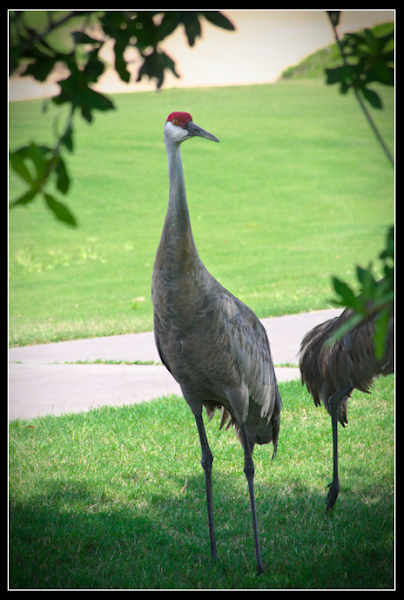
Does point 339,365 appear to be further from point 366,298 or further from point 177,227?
point 366,298

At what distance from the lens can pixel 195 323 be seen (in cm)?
313

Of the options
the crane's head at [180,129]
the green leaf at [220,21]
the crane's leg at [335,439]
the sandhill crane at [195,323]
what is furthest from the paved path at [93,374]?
the green leaf at [220,21]

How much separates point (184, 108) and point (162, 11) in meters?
19.1

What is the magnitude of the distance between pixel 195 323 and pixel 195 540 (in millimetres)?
1453

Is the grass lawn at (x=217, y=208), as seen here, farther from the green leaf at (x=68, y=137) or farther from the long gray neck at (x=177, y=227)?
the green leaf at (x=68, y=137)

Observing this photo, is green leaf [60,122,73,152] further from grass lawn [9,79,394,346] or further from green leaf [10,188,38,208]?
grass lawn [9,79,394,346]

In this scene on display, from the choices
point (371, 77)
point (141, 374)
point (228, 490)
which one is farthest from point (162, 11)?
point (141, 374)

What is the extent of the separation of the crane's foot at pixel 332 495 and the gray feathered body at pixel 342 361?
0.49 m

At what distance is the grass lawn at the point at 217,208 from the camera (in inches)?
412

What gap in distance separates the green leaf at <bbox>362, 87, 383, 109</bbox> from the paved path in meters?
4.34

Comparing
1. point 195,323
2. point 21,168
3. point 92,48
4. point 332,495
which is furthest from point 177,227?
point 332,495

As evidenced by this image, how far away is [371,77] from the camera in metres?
1.86

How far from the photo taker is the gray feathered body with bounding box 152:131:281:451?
3104mm

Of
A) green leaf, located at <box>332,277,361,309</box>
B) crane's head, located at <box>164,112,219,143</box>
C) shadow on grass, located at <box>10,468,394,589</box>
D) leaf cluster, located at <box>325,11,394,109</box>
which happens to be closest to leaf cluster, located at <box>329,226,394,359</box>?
green leaf, located at <box>332,277,361,309</box>
